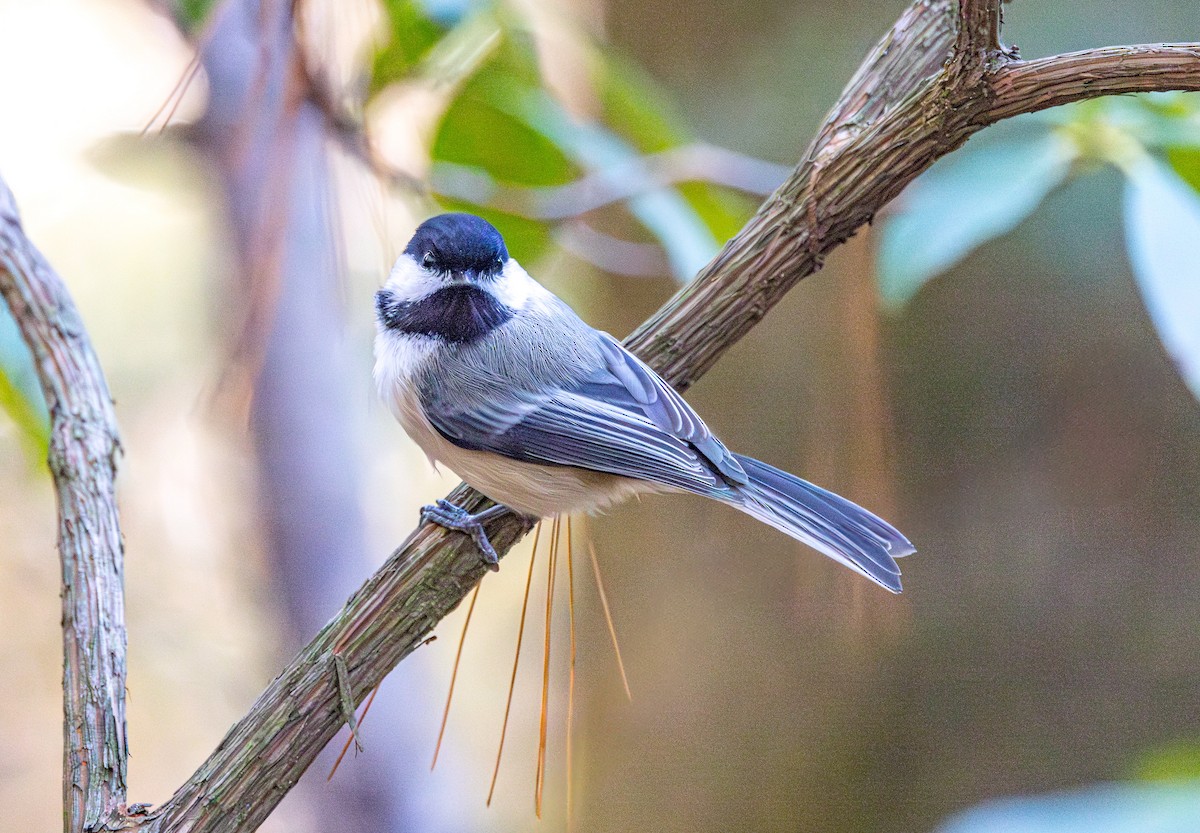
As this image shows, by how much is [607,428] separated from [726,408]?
0.54 meters

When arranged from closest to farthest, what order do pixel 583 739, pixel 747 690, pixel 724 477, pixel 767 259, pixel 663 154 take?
pixel 767 259
pixel 724 477
pixel 663 154
pixel 747 690
pixel 583 739

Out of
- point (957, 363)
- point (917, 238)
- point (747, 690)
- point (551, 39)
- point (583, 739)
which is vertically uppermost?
point (551, 39)

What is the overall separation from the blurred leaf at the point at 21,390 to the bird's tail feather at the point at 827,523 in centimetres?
87

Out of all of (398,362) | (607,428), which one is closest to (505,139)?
(398,362)

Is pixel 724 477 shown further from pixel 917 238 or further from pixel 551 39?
pixel 551 39

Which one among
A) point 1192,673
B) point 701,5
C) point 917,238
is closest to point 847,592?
point 1192,673

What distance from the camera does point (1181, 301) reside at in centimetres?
87

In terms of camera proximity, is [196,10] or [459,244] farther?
[196,10]

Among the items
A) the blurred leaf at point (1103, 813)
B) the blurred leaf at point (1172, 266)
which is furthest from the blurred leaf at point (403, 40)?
the blurred leaf at point (1103, 813)

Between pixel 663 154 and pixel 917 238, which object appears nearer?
pixel 917 238

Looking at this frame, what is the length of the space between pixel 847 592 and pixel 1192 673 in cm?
55

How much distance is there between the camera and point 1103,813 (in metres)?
0.85

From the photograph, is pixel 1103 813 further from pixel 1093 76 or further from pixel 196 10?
pixel 196 10

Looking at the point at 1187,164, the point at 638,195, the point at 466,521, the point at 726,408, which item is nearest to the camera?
the point at 1187,164
